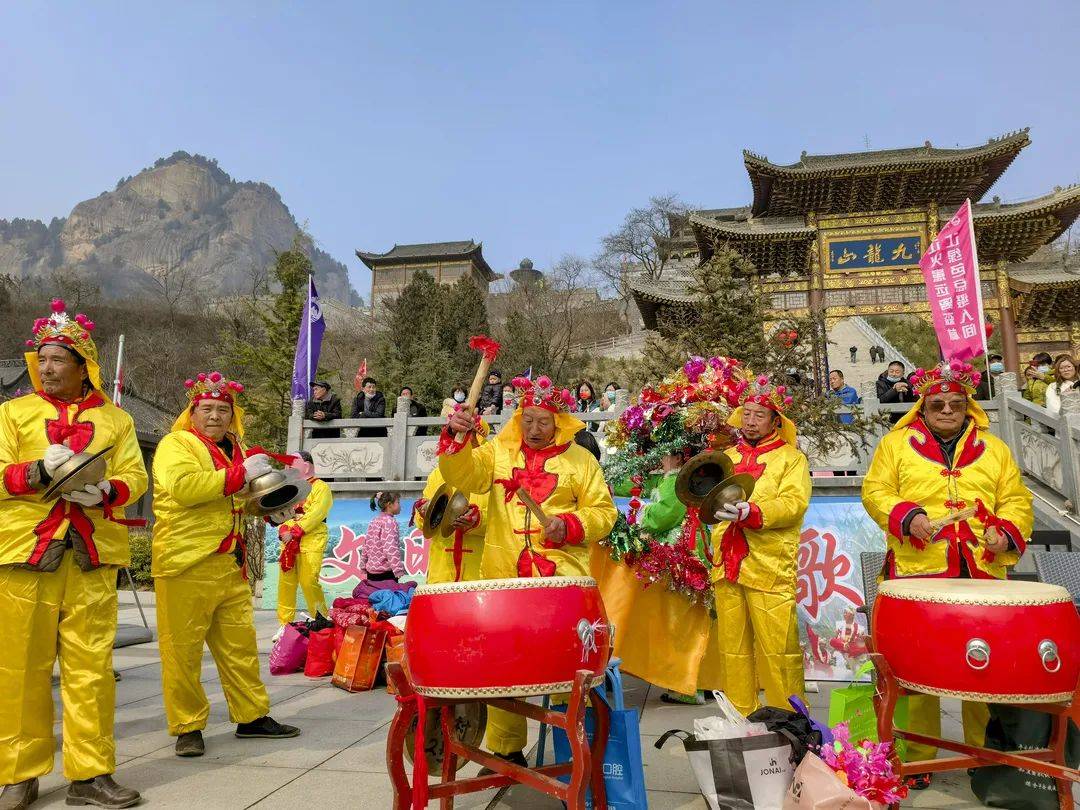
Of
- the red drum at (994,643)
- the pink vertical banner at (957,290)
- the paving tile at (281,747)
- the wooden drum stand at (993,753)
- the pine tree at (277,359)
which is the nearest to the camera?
the red drum at (994,643)

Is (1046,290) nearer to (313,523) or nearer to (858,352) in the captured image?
(858,352)

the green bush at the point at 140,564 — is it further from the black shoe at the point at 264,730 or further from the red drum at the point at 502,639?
the red drum at the point at 502,639

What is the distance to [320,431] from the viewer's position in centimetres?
1134

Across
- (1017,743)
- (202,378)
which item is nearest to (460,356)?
(202,378)

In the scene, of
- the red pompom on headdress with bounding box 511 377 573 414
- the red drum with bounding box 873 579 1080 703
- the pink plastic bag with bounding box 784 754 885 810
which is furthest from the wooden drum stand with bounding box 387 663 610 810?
the red pompom on headdress with bounding box 511 377 573 414

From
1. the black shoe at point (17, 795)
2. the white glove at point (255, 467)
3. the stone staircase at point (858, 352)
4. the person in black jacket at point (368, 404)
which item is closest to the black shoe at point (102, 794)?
the black shoe at point (17, 795)

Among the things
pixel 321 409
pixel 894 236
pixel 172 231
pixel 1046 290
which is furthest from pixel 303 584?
pixel 172 231

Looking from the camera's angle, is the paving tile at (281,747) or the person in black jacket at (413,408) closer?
the paving tile at (281,747)

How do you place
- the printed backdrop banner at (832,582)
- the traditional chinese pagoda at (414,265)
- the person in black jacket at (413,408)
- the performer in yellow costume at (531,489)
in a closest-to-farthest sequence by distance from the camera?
1. the performer in yellow costume at (531,489)
2. the printed backdrop banner at (832,582)
3. the person in black jacket at (413,408)
4. the traditional chinese pagoda at (414,265)

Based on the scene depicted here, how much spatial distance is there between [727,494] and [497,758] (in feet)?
5.76

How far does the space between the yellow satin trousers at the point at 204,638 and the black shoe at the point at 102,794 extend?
0.60 meters

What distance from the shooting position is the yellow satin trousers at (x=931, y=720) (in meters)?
3.35

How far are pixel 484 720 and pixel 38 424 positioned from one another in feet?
7.89

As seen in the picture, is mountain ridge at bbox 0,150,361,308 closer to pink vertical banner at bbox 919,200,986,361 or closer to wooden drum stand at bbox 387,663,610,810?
pink vertical banner at bbox 919,200,986,361
